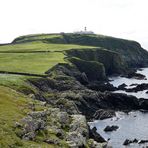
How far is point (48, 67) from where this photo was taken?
135250mm

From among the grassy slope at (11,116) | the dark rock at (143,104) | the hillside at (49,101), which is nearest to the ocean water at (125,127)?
the hillside at (49,101)

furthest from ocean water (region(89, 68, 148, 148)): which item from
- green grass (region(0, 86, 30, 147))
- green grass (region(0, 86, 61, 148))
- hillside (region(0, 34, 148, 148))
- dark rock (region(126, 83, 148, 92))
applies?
dark rock (region(126, 83, 148, 92))

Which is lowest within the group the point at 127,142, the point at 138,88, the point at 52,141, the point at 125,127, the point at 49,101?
the point at 125,127

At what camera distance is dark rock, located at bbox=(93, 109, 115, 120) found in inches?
4077

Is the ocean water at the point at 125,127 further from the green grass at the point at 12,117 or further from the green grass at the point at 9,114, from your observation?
the green grass at the point at 9,114

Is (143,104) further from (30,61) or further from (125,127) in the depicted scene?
(30,61)

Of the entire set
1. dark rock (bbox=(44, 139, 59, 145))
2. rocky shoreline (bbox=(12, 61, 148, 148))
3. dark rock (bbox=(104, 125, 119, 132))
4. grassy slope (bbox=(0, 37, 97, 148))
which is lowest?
dark rock (bbox=(104, 125, 119, 132))

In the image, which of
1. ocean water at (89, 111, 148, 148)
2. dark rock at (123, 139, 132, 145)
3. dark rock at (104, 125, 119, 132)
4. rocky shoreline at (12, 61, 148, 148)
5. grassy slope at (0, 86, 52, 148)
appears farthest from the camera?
dark rock at (104, 125, 119, 132)

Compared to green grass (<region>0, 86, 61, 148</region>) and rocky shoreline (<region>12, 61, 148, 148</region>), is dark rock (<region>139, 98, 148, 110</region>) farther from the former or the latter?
green grass (<region>0, 86, 61, 148</region>)

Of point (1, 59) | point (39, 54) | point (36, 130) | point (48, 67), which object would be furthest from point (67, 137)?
point (39, 54)

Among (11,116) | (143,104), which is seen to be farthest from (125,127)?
(11,116)

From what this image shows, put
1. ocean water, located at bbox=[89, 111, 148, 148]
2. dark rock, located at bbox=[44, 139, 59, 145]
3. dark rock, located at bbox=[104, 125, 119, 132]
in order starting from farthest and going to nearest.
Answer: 1. dark rock, located at bbox=[104, 125, 119, 132]
2. ocean water, located at bbox=[89, 111, 148, 148]
3. dark rock, located at bbox=[44, 139, 59, 145]

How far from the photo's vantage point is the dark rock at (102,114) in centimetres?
10356

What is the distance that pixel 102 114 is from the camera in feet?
345
